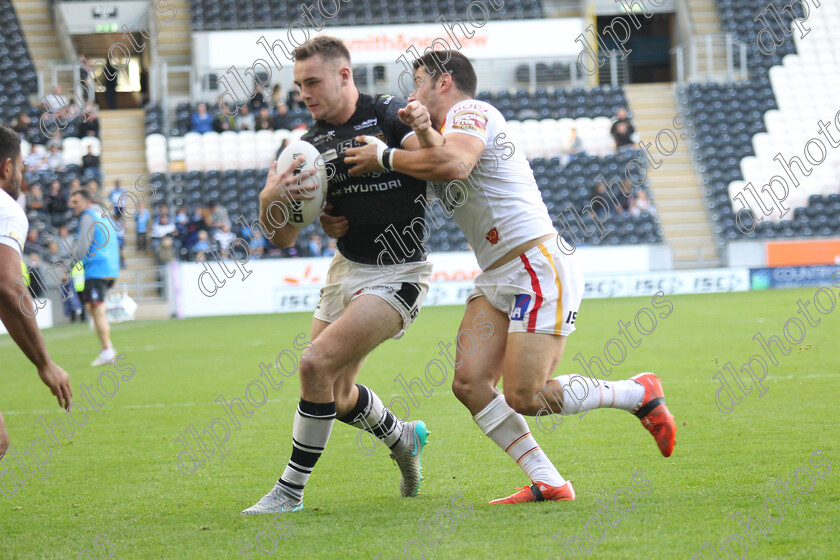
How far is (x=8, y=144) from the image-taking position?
12.4 ft

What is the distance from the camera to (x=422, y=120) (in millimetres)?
4043

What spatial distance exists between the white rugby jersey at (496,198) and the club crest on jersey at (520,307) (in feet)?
0.81

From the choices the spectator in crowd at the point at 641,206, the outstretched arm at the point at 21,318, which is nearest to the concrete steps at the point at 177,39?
the spectator in crowd at the point at 641,206

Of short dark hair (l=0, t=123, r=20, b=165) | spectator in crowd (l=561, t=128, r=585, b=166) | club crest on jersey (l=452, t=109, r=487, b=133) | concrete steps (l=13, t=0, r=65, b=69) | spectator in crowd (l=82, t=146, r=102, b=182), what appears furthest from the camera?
concrete steps (l=13, t=0, r=65, b=69)

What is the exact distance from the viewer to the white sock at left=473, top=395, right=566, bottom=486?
4465 millimetres

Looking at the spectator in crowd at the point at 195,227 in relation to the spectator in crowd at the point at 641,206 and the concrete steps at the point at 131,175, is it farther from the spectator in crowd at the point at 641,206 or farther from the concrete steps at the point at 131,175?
the spectator in crowd at the point at 641,206

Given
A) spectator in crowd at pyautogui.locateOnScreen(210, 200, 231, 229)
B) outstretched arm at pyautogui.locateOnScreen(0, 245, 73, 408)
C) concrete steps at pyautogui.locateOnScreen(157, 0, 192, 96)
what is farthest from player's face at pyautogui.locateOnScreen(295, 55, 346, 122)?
concrete steps at pyautogui.locateOnScreen(157, 0, 192, 96)

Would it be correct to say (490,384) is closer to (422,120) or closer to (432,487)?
(432,487)

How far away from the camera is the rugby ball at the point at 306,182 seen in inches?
173

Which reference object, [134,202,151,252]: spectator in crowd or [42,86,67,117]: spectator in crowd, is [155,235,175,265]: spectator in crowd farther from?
[42,86,67,117]: spectator in crowd

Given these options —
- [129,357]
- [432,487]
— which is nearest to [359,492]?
Result: [432,487]

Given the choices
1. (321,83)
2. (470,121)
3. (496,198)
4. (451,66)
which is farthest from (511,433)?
(321,83)

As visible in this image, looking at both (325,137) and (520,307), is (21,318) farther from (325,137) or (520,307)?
(520,307)

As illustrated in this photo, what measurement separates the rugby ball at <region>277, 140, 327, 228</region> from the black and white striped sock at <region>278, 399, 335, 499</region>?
2.91 feet
